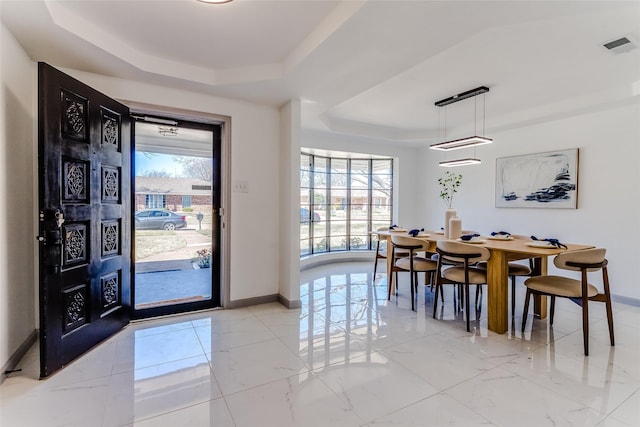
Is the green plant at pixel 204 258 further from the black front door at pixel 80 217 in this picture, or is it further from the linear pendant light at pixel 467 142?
the linear pendant light at pixel 467 142

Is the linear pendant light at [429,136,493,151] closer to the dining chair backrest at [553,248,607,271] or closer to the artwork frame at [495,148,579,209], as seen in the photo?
the artwork frame at [495,148,579,209]

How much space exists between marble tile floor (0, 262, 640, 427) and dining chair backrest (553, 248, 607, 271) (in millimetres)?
692

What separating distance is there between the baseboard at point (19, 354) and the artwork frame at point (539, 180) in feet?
19.9

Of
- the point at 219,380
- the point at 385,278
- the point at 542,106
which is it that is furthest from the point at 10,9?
the point at 542,106

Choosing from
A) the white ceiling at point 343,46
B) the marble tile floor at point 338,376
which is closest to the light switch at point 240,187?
the white ceiling at point 343,46

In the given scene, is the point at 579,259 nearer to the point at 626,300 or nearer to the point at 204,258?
the point at 626,300

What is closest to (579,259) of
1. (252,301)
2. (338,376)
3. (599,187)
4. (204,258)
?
(338,376)

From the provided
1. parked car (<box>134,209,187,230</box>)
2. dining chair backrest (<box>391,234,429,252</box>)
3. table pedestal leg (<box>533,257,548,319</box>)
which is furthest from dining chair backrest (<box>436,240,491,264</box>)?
parked car (<box>134,209,187,230</box>)

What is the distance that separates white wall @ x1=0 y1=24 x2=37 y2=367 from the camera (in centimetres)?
207

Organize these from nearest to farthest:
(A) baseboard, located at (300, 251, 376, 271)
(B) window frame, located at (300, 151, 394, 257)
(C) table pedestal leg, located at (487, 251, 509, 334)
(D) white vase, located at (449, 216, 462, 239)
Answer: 1. (C) table pedestal leg, located at (487, 251, 509, 334)
2. (D) white vase, located at (449, 216, 462, 239)
3. (A) baseboard, located at (300, 251, 376, 271)
4. (B) window frame, located at (300, 151, 394, 257)

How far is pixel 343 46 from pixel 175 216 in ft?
7.94

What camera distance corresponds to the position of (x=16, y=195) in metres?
2.26

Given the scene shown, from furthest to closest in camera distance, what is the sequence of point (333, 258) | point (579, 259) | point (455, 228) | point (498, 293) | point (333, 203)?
1. point (333, 203)
2. point (333, 258)
3. point (455, 228)
4. point (498, 293)
5. point (579, 259)

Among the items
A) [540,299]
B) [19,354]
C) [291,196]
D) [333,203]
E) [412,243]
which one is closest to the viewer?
[19,354]
